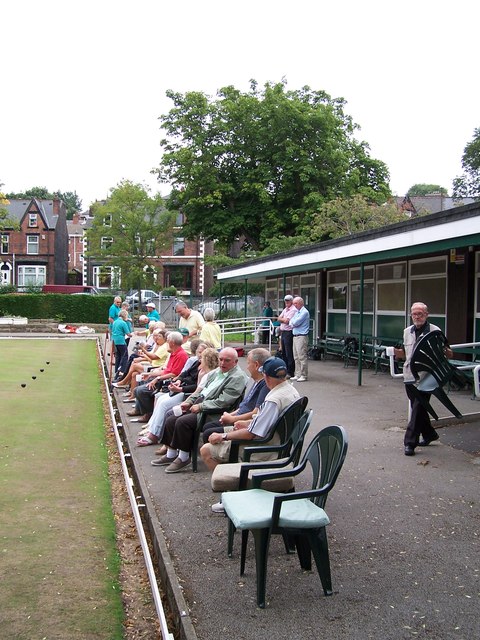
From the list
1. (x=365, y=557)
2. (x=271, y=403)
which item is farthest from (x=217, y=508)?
(x=365, y=557)

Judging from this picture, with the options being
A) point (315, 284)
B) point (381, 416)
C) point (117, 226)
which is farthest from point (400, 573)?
point (117, 226)

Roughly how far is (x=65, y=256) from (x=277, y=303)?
1960 inches

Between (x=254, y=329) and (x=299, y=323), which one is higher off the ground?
(x=299, y=323)

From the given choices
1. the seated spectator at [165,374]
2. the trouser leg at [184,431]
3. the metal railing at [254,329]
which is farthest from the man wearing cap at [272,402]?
the metal railing at [254,329]

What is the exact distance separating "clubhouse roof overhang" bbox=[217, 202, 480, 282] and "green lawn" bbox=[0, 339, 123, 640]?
18.6ft

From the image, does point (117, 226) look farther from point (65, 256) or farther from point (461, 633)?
point (461, 633)

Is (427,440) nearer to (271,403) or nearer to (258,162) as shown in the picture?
(271,403)

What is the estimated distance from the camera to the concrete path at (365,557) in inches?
144

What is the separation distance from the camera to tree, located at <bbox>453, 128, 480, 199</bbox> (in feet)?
179

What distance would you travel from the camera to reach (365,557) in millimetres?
4594

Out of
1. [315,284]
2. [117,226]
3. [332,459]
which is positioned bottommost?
[332,459]

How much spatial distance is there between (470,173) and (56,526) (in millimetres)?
55852

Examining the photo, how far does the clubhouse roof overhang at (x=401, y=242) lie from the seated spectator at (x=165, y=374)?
13.8 ft

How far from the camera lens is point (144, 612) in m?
4.11
